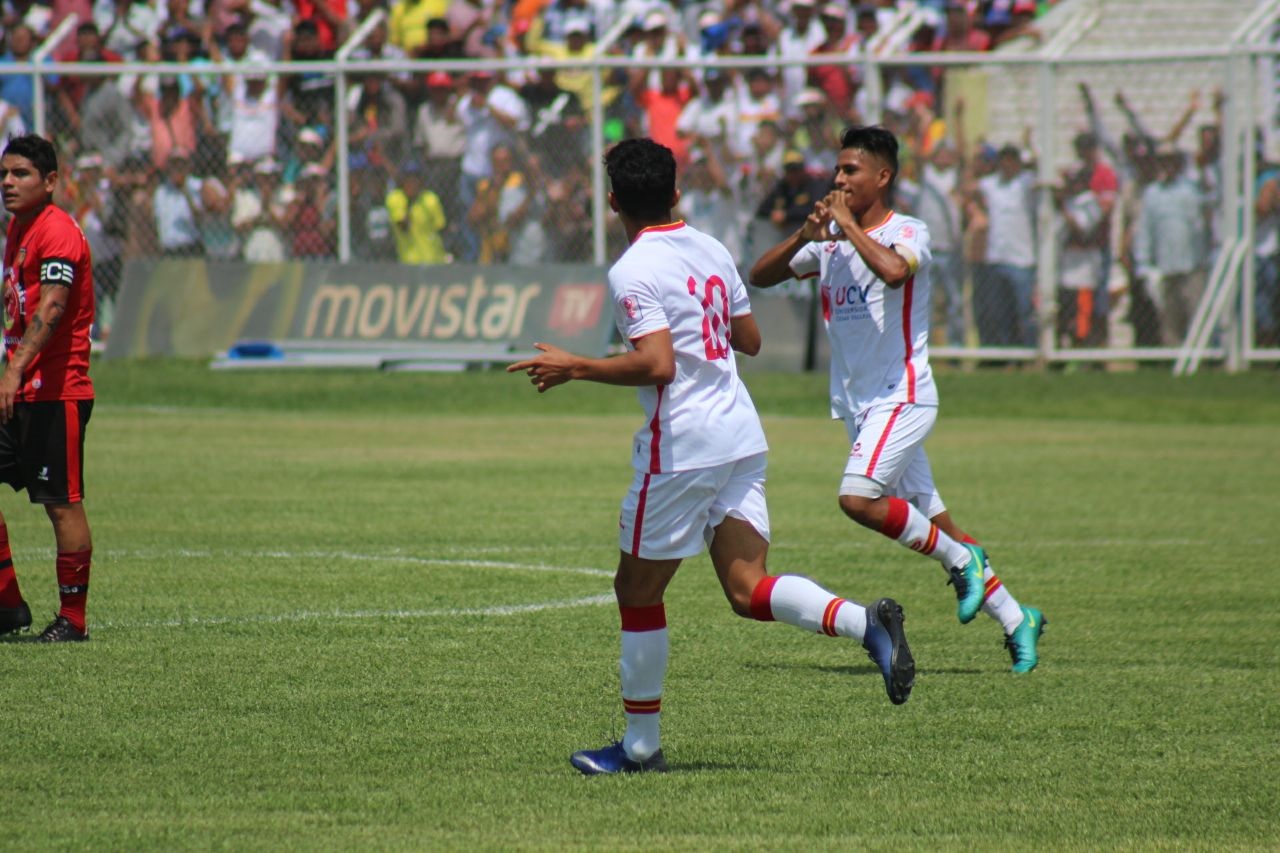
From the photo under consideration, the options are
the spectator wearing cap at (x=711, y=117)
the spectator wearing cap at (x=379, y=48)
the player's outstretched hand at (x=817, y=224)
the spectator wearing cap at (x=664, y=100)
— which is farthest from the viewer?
the spectator wearing cap at (x=379, y=48)

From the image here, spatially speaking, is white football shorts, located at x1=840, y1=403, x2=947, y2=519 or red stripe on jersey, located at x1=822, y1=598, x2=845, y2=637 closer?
red stripe on jersey, located at x1=822, y1=598, x2=845, y2=637

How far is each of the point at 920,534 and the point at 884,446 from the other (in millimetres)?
408

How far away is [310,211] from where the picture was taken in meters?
21.6

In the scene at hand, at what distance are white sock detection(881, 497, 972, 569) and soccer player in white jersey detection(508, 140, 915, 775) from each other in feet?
6.44

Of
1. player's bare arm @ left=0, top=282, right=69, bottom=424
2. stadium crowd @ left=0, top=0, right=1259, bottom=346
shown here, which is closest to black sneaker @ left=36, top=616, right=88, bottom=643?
player's bare arm @ left=0, top=282, right=69, bottom=424

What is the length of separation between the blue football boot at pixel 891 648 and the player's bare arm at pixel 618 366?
998mm

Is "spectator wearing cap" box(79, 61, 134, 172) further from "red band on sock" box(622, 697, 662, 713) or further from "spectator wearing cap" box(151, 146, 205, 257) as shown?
"red band on sock" box(622, 697, 662, 713)

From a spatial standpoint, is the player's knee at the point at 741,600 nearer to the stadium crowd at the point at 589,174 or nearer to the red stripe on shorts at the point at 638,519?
the red stripe on shorts at the point at 638,519

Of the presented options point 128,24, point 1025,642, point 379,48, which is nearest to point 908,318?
point 1025,642

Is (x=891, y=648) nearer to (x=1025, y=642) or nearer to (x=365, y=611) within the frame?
(x=1025, y=642)

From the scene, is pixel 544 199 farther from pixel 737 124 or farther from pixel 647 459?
pixel 647 459

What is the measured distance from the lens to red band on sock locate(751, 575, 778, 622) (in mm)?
6059

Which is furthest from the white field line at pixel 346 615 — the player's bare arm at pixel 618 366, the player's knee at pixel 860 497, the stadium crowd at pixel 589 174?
the stadium crowd at pixel 589 174

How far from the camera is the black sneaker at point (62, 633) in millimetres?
7902
